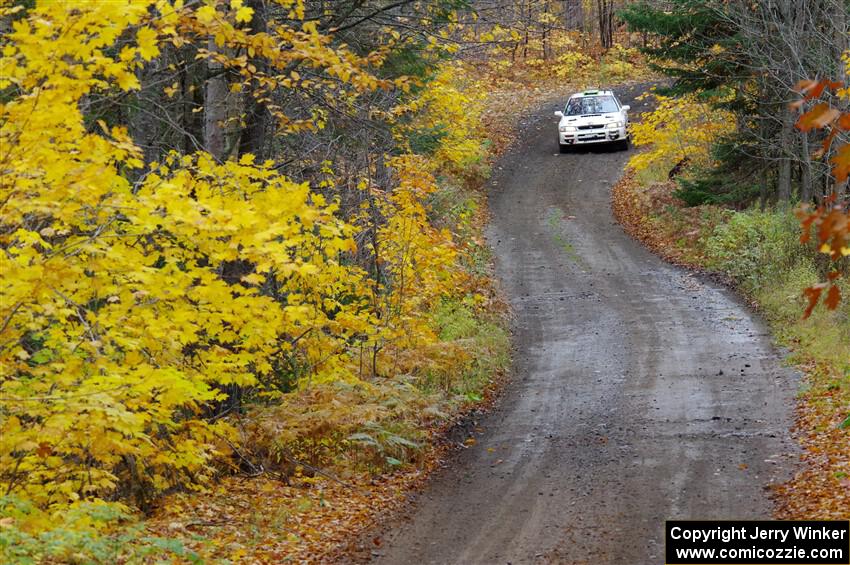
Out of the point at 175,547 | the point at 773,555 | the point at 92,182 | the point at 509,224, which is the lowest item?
the point at 509,224

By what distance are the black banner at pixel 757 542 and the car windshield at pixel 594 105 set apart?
25.1 m

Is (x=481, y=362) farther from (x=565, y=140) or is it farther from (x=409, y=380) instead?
(x=565, y=140)

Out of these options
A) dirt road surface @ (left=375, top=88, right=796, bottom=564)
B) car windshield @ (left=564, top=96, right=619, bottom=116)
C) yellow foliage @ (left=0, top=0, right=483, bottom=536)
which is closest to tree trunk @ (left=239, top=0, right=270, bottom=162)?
yellow foliage @ (left=0, top=0, right=483, bottom=536)

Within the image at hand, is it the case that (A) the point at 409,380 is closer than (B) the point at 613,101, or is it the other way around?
(A) the point at 409,380

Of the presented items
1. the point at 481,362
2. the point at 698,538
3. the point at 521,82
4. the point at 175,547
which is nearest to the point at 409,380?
the point at 481,362

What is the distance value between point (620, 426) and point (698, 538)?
3.63 m

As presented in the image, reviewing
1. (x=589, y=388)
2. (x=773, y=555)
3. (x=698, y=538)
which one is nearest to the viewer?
(x=773, y=555)

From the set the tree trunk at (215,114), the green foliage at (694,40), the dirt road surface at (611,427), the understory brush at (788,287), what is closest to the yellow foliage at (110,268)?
the tree trunk at (215,114)

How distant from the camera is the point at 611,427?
11469 mm

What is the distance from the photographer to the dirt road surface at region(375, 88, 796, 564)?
27.4 feet

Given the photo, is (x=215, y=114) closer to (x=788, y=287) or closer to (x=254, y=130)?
(x=254, y=130)

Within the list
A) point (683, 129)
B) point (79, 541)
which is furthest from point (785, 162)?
point (79, 541)

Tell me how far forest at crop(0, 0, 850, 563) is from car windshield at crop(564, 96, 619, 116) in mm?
10540

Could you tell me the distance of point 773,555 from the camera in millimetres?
7289
